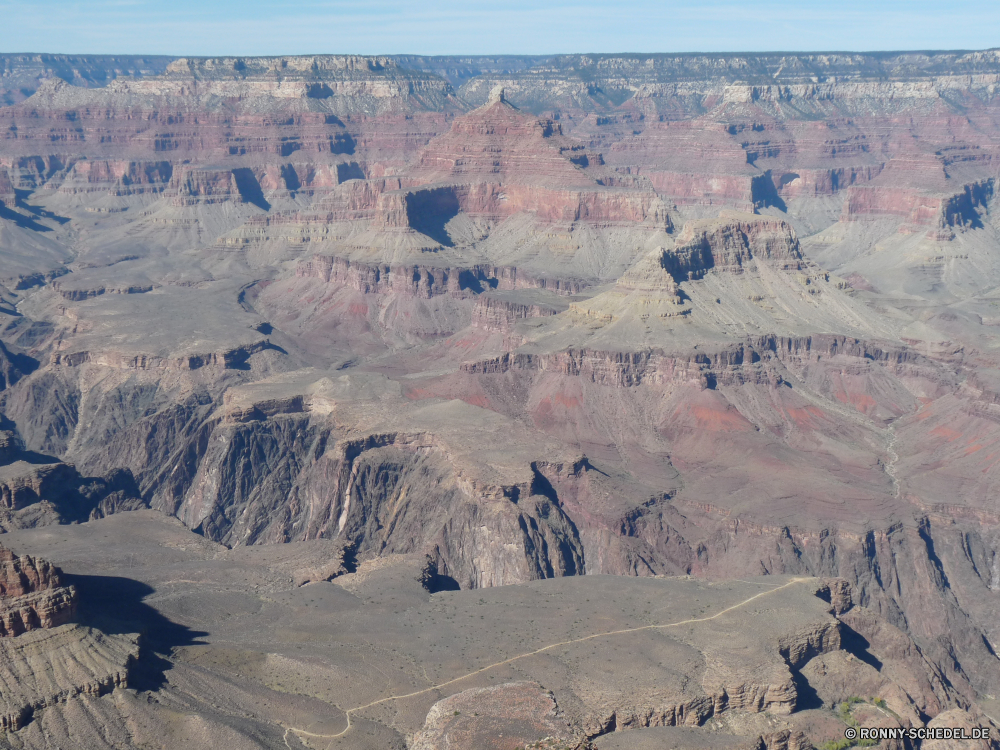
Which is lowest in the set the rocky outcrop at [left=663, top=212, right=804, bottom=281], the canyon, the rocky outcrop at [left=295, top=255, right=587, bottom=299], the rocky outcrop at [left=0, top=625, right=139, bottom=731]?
the canyon

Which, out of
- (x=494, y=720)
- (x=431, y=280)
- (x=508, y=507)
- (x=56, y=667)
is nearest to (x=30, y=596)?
(x=56, y=667)

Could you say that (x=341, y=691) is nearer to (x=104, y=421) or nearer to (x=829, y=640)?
(x=829, y=640)

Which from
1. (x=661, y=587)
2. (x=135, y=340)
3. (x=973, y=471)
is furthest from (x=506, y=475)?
(x=135, y=340)

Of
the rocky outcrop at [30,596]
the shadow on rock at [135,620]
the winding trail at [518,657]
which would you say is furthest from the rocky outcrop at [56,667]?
the winding trail at [518,657]

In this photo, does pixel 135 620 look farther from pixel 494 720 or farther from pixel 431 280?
pixel 431 280

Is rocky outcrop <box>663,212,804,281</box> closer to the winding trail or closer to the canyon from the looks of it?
the canyon

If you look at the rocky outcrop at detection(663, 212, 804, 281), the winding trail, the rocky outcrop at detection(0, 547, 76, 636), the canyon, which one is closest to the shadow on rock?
the canyon
